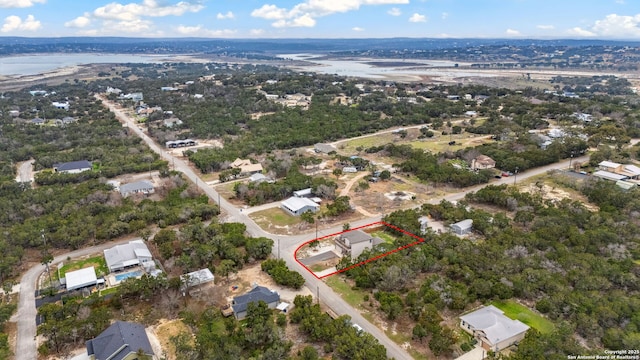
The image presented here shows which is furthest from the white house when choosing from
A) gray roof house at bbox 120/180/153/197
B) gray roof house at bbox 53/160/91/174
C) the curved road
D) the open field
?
the open field

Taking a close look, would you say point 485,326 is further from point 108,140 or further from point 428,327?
point 108,140

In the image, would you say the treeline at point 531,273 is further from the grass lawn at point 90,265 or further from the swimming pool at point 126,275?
the grass lawn at point 90,265

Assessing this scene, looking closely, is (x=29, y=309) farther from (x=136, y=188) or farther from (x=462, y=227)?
(x=462, y=227)

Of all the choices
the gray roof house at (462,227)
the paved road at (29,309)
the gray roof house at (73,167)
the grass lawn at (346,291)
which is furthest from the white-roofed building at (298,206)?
the gray roof house at (73,167)

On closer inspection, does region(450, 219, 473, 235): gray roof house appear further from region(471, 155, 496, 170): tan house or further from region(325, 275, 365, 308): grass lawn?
region(471, 155, 496, 170): tan house

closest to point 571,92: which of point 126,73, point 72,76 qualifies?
point 126,73

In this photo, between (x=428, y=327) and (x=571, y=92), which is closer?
(x=428, y=327)
